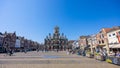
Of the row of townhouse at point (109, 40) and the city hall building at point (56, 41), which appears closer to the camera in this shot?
the row of townhouse at point (109, 40)

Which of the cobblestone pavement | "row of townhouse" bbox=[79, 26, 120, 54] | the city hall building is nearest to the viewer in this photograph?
the cobblestone pavement

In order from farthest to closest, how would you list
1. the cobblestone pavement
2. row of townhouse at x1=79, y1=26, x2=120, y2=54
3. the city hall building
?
the city hall building
row of townhouse at x1=79, y1=26, x2=120, y2=54
the cobblestone pavement

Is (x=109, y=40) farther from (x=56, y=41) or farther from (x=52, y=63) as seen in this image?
(x=56, y=41)

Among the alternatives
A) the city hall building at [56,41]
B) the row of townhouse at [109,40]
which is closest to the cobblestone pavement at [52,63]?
the row of townhouse at [109,40]

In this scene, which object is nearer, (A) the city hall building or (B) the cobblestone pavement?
(B) the cobblestone pavement

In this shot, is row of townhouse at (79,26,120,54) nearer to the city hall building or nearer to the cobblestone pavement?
the cobblestone pavement

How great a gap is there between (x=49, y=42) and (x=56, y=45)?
8.31m

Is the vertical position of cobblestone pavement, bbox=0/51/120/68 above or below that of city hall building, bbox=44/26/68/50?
below

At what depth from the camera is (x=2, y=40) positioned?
83.8m


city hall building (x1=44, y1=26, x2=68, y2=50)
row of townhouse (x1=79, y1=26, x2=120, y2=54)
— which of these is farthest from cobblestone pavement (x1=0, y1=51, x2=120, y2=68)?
city hall building (x1=44, y1=26, x2=68, y2=50)

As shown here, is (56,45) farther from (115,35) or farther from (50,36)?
(115,35)

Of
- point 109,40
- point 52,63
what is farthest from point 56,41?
point 52,63

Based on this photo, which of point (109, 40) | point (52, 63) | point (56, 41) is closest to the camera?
point (52, 63)

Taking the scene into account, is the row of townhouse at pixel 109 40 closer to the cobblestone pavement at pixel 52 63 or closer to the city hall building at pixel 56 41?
the cobblestone pavement at pixel 52 63
